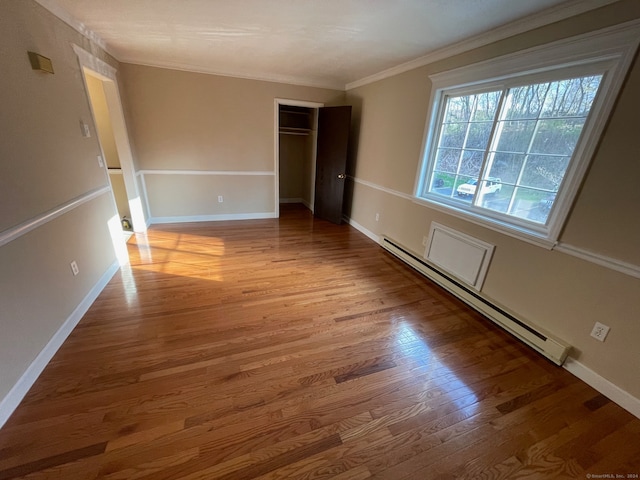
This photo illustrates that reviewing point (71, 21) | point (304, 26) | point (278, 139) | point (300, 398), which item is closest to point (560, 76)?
point (304, 26)

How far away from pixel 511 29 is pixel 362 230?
2.96 m

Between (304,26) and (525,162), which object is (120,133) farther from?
(525,162)

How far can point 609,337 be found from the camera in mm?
1620

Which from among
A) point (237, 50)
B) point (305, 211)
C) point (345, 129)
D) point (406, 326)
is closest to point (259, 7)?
point (237, 50)

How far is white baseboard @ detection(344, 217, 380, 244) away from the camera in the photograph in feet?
13.3

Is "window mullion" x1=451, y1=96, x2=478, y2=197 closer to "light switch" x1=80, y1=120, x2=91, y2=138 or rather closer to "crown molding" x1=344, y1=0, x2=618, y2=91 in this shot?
"crown molding" x1=344, y1=0, x2=618, y2=91

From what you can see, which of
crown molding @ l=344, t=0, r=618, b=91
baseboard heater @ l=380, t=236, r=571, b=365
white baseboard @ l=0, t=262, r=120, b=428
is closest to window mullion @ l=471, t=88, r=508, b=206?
crown molding @ l=344, t=0, r=618, b=91

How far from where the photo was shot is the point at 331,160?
180 inches

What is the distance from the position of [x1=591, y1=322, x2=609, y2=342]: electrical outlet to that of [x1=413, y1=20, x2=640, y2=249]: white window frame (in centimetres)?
56

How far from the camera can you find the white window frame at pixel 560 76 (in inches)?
59.6

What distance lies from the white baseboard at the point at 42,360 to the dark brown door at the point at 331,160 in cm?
348

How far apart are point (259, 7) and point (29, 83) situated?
5.39ft

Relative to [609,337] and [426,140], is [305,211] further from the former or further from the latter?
[609,337]

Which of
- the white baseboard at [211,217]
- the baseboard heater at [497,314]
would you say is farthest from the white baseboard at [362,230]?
the white baseboard at [211,217]
